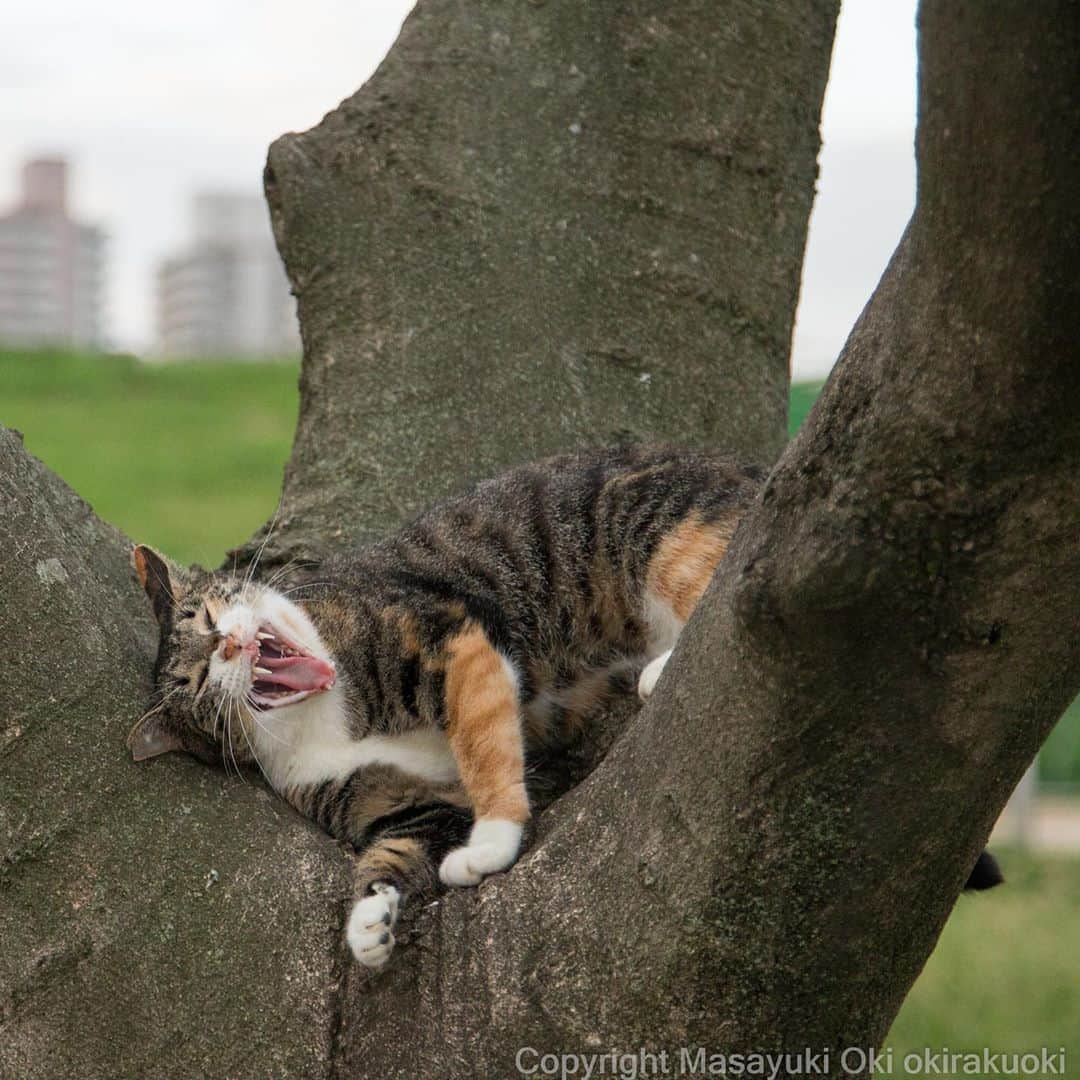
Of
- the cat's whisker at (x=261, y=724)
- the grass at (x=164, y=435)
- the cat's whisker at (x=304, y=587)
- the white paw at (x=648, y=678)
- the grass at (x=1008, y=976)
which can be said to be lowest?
the grass at (x=1008, y=976)

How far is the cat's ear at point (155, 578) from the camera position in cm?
276

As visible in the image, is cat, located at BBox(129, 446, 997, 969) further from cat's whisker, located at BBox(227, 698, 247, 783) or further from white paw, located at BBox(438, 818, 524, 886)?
white paw, located at BBox(438, 818, 524, 886)

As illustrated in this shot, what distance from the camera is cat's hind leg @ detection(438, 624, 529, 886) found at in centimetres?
234

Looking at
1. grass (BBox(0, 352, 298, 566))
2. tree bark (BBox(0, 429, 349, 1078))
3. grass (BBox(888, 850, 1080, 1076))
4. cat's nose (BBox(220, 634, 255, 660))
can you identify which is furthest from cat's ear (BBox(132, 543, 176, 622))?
grass (BBox(0, 352, 298, 566))

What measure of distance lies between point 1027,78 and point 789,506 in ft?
1.70

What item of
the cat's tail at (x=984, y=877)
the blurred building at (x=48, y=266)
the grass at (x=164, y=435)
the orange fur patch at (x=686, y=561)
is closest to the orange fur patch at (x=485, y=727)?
the orange fur patch at (x=686, y=561)

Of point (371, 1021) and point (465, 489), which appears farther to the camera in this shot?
point (465, 489)

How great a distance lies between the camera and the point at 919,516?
1450 mm

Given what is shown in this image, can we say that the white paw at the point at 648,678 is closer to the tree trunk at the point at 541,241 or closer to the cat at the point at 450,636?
the cat at the point at 450,636

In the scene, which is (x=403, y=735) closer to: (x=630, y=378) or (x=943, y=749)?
(x=630, y=378)

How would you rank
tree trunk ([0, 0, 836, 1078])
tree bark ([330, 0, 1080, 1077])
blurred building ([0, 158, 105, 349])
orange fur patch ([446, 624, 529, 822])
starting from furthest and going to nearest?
blurred building ([0, 158, 105, 349]) → tree trunk ([0, 0, 836, 1078]) → orange fur patch ([446, 624, 529, 822]) → tree bark ([330, 0, 1080, 1077])

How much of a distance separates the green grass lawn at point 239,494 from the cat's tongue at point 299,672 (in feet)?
4.02

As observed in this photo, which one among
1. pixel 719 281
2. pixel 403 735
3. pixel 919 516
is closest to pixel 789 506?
pixel 919 516

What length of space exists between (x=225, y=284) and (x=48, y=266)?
6.88 ft
